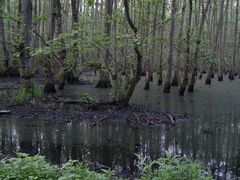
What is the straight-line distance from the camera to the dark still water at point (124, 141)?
714 centimetres

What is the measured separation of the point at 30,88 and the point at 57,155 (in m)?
6.20

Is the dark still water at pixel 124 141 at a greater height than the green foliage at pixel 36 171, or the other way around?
the green foliage at pixel 36 171

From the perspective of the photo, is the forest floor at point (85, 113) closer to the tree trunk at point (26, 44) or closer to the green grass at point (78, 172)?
the tree trunk at point (26, 44)

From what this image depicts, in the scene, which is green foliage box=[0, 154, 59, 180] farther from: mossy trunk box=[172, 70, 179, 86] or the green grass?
mossy trunk box=[172, 70, 179, 86]

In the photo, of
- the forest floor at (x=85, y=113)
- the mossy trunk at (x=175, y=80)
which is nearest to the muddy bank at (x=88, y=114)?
the forest floor at (x=85, y=113)

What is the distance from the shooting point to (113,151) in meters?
7.57

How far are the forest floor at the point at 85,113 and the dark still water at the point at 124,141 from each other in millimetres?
450

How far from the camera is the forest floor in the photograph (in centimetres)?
1058

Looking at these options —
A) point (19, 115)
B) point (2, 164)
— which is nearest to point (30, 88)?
point (19, 115)

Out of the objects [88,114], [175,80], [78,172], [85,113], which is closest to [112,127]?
[88,114]

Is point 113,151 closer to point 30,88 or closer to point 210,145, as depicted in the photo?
point 210,145

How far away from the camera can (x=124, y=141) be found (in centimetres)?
840

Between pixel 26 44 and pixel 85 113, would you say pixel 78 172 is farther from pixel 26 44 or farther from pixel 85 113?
pixel 26 44

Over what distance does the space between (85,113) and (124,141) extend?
10.5 ft
